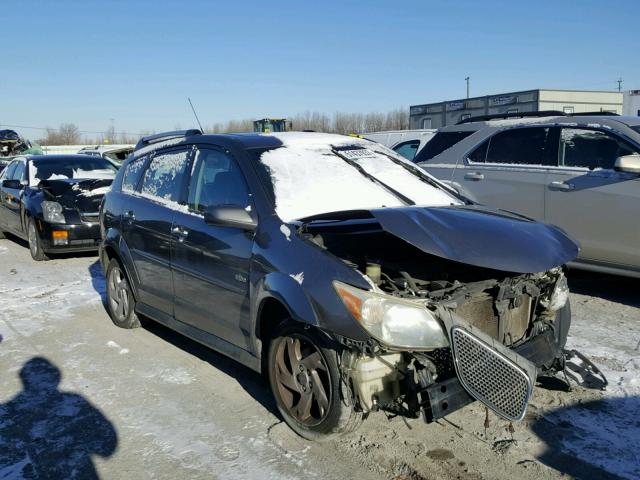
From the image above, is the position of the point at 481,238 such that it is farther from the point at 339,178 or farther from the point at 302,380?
the point at 339,178

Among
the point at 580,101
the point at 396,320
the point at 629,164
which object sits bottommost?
the point at 396,320

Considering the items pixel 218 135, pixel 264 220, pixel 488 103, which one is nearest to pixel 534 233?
pixel 264 220

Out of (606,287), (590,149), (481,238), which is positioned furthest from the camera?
(606,287)

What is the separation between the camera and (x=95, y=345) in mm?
5402

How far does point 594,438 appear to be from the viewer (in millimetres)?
3457

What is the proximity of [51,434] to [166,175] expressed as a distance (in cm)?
221

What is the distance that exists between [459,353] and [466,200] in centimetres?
207

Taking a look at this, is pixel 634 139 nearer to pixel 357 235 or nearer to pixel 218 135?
pixel 357 235

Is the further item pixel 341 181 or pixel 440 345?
pixel 341 181

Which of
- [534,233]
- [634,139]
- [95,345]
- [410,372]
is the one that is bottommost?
[95,345]

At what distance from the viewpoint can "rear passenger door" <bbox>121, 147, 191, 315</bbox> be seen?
4.75 m

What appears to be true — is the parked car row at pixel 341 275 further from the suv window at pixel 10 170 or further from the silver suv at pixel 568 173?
the suv window at pixel 10 170

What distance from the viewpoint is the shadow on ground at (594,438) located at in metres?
3.15

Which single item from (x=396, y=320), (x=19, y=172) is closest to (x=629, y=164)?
(x=396, y=320)
